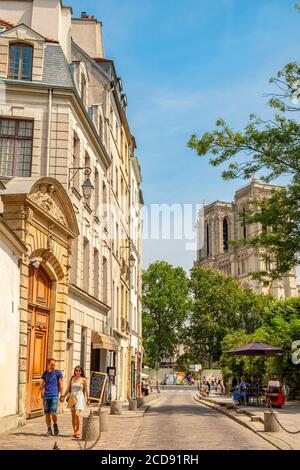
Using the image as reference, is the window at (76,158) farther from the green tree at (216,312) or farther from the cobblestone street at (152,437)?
the green tree at (216,312)

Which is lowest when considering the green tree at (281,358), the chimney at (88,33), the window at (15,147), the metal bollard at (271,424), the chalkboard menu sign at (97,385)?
the metal bollard at (271,424)

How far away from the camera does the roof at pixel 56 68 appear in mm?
19234

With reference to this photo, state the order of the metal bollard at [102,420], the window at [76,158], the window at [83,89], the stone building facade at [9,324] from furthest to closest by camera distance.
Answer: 1. the window at [83,89]
2. the window at [76,158]
3. the metal bollard at [102,420]
4. the stone building facade at [9,324]

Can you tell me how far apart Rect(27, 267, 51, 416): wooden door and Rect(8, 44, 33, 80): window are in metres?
7.15

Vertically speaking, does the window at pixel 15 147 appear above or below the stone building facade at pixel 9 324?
above

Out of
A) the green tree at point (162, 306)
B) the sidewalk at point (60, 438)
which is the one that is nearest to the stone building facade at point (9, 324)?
the sidewalk at point (60, 438)

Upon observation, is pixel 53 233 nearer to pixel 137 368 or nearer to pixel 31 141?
pixel 31 141

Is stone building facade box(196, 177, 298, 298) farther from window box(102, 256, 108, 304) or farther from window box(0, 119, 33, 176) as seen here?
window box(0, 119, 33, 176)

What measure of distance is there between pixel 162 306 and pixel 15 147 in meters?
55.7

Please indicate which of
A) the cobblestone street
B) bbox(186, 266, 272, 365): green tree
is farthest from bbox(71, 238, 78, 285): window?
bbox(186, 266, 272, 365): green tree

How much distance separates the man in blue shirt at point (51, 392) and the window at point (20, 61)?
11.1m

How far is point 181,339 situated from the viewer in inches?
3182

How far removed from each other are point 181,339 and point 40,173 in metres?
65.0

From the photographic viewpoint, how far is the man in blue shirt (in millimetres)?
11258
